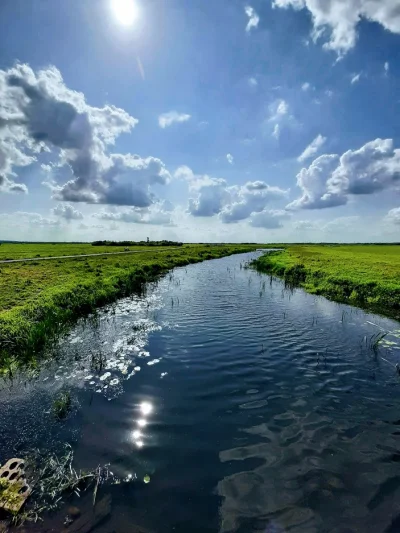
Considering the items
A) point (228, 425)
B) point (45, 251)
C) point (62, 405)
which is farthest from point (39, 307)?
point (45, 251)

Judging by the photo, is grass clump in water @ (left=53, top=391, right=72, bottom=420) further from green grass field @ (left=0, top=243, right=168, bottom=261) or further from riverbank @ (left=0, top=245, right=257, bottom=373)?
green grass field @ (left=0, top=243, right=168, bottom=261)

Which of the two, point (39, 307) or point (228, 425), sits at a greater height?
point (39, 307)

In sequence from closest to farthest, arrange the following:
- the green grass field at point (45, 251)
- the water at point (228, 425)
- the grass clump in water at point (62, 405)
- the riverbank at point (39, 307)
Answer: the water at point (228, 425) → the grass clump in water at point (62, 405) → the riverbank at point (39, 307) → the green grass field at point (45, 251)

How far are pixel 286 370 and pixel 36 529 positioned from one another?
393 inches

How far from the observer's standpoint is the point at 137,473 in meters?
7.14

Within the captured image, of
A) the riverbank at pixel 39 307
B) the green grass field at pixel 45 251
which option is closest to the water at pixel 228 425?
the riverbank at pixel 39 307

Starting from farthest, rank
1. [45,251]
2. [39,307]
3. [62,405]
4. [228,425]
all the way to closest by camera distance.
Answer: [45,251] → [39,307] → [62,405] → [228,425]

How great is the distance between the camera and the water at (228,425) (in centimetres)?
627

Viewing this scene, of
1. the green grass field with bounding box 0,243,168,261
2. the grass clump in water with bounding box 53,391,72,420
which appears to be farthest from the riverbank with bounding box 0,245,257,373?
the green grass field with bounding box 0,243,168,261

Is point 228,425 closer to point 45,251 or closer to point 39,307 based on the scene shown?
point 39,307

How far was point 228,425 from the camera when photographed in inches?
354

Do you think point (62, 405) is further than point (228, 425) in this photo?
Yes

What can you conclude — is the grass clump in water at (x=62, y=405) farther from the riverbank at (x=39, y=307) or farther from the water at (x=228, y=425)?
the riverbank at (x=39, y=307)

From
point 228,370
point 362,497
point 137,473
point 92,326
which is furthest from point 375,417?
point 92,326
